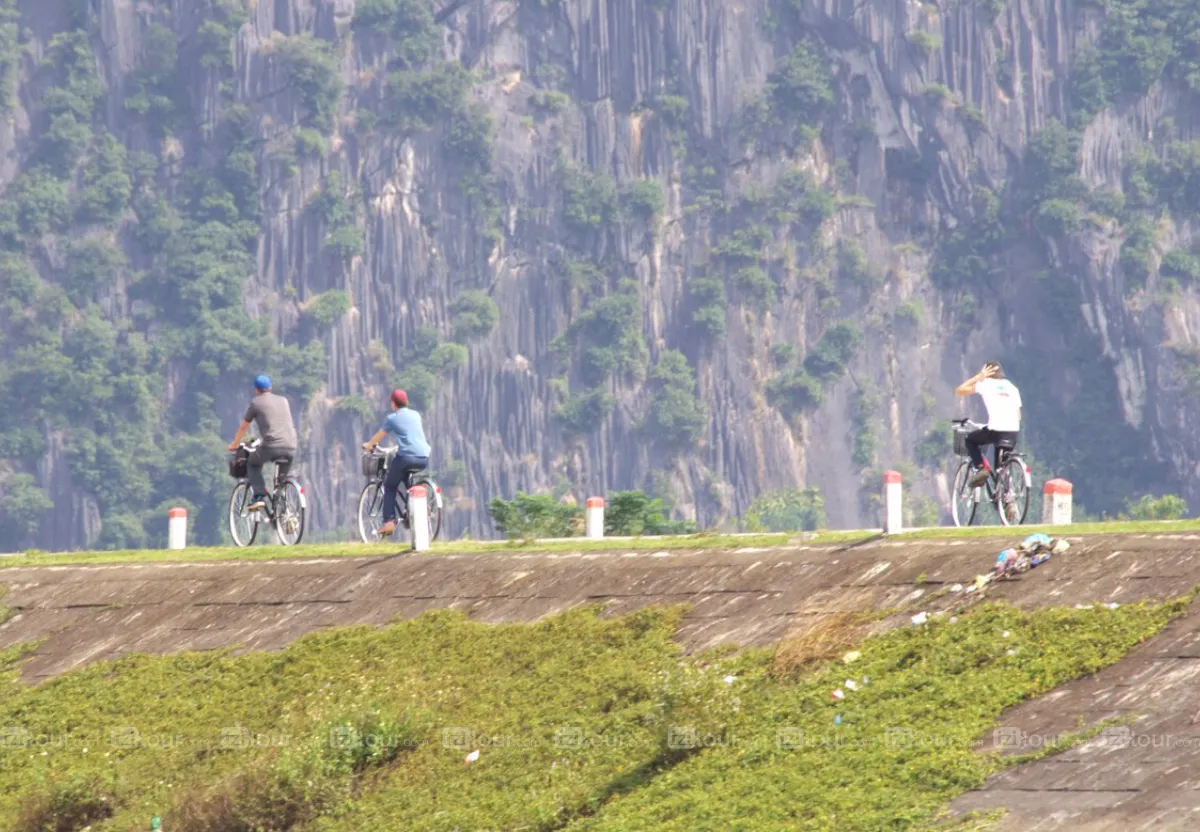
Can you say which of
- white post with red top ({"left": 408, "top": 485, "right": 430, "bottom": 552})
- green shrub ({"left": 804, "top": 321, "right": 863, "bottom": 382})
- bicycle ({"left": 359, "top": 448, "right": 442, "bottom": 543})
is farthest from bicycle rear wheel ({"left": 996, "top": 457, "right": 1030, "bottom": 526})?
green shrub ({"left": 804, "top": 321, "right": 863, "bottom": 382})

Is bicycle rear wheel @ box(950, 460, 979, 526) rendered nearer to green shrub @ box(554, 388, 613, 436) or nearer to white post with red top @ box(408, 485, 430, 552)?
white post with red top @ box(408, 485, 430, 552)

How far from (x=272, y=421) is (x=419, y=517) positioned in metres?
2.77

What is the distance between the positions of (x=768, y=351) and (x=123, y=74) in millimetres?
55082

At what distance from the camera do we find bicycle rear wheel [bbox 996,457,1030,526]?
81.9 ft

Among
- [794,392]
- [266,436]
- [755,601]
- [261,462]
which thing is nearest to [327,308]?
[794,392]

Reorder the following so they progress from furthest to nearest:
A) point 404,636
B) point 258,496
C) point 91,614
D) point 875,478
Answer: point 875,478 < point 258,496 < point 91,614 < point 404,636

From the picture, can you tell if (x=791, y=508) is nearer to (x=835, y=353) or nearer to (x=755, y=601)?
(x=835, y=353)

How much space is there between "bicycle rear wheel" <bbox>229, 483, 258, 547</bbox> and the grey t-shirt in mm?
968

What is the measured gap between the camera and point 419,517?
25.6 meters

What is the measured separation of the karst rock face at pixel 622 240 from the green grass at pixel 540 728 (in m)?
138

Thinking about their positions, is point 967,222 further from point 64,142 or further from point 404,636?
point 404,636

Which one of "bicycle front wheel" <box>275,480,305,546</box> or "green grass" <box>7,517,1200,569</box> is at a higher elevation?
"bicycle front wheel" <box>275,480,305,546</box>

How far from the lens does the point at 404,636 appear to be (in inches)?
881

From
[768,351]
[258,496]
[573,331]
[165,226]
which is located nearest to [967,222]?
[768,351]
